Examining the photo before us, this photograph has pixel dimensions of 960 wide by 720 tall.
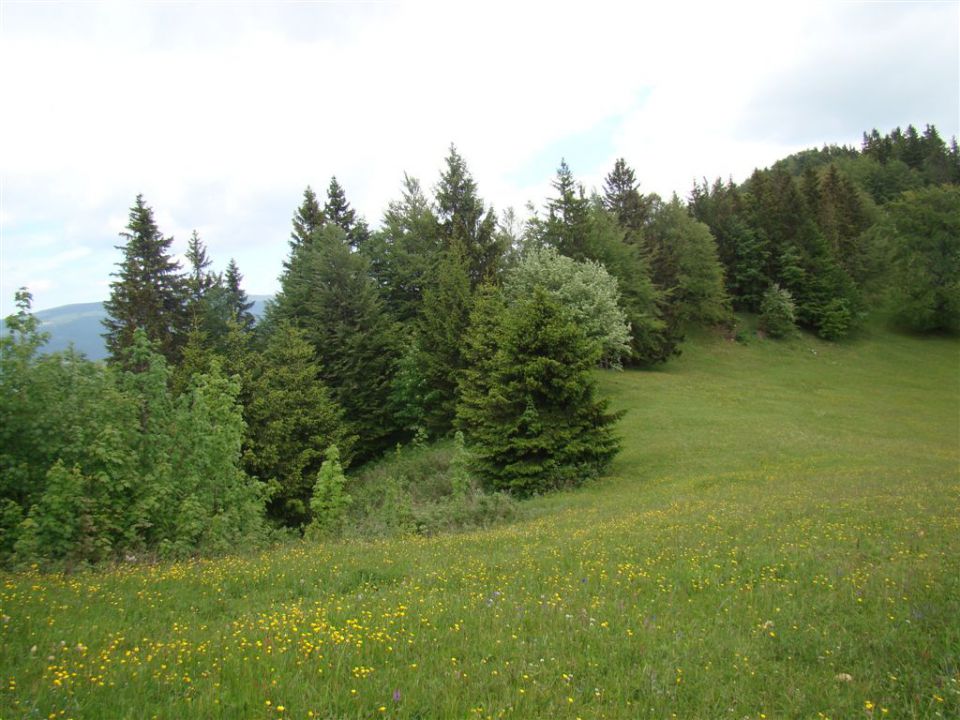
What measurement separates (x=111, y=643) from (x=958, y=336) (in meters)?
76.0

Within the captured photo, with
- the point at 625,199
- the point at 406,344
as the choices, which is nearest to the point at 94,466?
the point at 406,344

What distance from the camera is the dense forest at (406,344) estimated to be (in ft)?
39.2

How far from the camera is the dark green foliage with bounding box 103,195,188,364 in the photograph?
39.9 m

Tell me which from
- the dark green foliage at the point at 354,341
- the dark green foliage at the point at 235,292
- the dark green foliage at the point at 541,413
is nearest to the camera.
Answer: the dark green foliage at the point at 541,413

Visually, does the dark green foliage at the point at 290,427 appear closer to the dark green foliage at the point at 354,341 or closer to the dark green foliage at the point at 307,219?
the dark green foliage at the point at 354,341

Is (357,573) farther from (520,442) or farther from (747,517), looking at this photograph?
(520,442)

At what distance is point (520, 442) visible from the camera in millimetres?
22406

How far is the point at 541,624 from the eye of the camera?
6.23 meters

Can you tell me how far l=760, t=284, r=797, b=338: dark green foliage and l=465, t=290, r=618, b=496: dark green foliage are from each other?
42377 mm

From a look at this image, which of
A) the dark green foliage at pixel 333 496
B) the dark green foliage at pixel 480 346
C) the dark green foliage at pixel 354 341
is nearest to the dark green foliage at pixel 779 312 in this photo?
the dark green foliage at pixel 480 346

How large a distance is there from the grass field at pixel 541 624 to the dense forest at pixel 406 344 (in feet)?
12.7

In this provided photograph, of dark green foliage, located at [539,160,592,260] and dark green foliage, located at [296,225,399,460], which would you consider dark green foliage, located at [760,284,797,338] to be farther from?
dark green foliage, located at [296,225,399,460]

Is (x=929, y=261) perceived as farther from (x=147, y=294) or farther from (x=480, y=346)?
(x=147, y=294)

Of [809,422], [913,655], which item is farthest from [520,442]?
[809,422]
